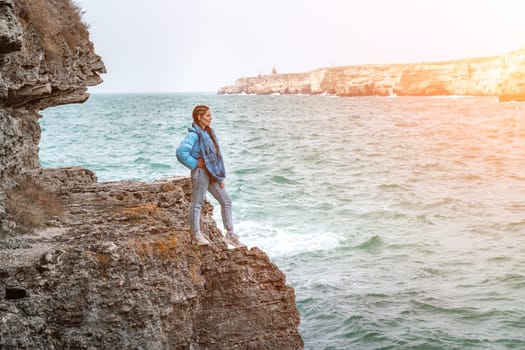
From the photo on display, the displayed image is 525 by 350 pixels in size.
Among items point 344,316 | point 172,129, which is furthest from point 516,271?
point 172,129

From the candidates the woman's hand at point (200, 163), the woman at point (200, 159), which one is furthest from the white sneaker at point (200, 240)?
the woman's hand at point (200, 163)

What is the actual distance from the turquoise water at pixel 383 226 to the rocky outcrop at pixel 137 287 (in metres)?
3.81

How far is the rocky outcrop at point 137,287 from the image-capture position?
19.9 feet

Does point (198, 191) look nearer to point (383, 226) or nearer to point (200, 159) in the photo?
point (200, 159)

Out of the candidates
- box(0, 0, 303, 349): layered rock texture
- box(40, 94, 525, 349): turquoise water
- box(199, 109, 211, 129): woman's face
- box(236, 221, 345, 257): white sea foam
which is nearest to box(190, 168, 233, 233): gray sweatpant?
box(0, 0, 303, 349): layered rock texture

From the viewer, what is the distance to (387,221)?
21.2 meters

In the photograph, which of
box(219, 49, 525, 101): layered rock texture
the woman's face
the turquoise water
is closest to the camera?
the woman's face

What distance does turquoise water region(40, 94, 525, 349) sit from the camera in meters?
12.1

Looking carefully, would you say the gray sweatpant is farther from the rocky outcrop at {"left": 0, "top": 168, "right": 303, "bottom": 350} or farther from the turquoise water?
the turquoise water

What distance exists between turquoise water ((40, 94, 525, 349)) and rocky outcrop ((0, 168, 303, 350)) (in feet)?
12.5

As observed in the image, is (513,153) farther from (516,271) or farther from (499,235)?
(516,271)

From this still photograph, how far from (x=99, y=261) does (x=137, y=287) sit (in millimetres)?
476

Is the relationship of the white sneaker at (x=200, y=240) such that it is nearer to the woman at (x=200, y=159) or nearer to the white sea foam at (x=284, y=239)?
the woman at (x=200, y=159)

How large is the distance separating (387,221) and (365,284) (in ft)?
23.7
